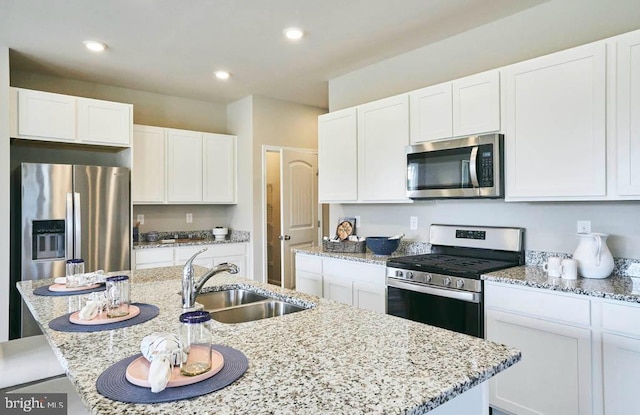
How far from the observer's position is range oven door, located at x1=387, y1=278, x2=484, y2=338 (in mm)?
2426

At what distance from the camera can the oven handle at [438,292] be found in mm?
2430

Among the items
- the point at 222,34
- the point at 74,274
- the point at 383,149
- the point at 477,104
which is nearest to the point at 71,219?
the point at 74,274

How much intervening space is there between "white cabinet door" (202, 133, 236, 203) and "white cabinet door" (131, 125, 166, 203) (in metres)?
0.51

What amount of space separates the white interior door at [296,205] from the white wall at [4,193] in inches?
105

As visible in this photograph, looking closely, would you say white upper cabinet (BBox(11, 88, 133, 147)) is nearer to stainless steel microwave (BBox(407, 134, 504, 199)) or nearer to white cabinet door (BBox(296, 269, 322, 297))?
white cabinet door (BBox(296, 269, 322, 297))

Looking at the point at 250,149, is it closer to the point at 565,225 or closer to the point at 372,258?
the point at 372,258

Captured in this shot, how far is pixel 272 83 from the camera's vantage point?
4414mm

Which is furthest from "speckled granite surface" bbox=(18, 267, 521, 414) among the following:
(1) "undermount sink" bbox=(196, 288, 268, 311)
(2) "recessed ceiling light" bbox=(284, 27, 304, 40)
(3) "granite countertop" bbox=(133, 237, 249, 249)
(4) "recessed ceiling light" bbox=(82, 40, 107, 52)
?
(3) "granite countertop" bbox=(133, 237, 249, 249)

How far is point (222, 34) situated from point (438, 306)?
8.34 ft

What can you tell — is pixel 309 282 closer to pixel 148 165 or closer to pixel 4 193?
pixel 148 165

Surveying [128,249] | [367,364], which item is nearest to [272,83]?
[128,249]

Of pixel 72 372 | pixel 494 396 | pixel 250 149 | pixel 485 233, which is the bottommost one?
pixel 494 396

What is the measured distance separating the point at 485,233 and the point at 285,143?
116 inches

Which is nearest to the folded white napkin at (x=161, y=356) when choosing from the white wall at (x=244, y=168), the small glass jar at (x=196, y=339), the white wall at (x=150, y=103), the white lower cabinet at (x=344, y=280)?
the small glass jar at (x=196, y=339)
